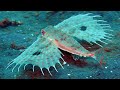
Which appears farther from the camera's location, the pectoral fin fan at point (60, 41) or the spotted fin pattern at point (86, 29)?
the spotted fin pattern at point (86, 29)

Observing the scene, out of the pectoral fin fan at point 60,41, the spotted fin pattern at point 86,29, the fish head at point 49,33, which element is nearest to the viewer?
the pectoral fin fan at point 60,41

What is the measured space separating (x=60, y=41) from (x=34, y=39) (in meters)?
0.93

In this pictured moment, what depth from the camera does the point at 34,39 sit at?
18.0 ft

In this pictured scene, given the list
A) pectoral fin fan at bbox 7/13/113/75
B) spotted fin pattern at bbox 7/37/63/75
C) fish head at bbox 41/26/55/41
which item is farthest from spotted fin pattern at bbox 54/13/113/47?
spotted fin pattern at bbox 7/37/63/75

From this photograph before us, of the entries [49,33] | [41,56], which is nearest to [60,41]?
[49,33]

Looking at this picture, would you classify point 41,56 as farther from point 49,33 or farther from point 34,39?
point 34,39

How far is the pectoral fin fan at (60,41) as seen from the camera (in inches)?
167

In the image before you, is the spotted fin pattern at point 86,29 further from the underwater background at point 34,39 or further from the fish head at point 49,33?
the fish head at point 49,33

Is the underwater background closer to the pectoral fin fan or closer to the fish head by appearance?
the pectoral fin fan

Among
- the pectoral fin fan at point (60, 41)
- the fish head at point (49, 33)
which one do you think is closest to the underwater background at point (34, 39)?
the pectoral fin fan at point (60, 41)

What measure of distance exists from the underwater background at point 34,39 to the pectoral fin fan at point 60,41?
171 millimetres

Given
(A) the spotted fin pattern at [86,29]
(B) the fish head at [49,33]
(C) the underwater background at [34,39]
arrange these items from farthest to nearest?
(A) the spotted fin pattern at [86,29] < (B) the fish head at [49,33] < (C) the underwater background at [34,39]
